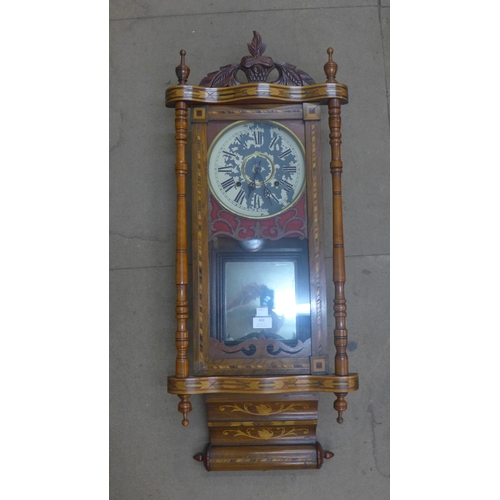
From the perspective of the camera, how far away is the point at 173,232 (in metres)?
1.50

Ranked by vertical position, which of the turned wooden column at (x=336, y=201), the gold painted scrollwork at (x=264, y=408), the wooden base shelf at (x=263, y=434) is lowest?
the wooden base shelf at (x=263, y=434)

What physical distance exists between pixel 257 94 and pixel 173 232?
403mm

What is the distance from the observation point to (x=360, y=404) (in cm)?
146

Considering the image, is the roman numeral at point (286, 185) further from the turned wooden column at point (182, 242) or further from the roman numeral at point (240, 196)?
the turned wooden column at point (182, 242)

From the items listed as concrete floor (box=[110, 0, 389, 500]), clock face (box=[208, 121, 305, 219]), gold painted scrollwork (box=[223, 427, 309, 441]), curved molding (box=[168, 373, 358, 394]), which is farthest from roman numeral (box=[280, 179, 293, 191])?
gold painted scrollwork (box=[223, 427, 309, 441])

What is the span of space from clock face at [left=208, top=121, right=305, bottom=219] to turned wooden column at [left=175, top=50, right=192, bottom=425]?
68 millimetres

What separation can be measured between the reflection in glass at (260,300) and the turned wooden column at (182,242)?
0.09m

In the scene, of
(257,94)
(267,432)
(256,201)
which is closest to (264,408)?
(267,432)

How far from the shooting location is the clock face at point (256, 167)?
4.48 ft

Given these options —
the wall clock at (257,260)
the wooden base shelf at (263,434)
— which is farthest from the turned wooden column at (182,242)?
the wooden base shelf at (263,434)

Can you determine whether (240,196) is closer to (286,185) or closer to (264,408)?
(286,185)

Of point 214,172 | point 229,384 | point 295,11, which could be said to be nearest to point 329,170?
point 214,172

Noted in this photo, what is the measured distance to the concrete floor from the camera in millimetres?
1445

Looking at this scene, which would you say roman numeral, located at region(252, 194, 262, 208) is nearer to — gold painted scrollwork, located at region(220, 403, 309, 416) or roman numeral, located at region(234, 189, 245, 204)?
roman numeral, located at region(234, 189, 245, 204)
